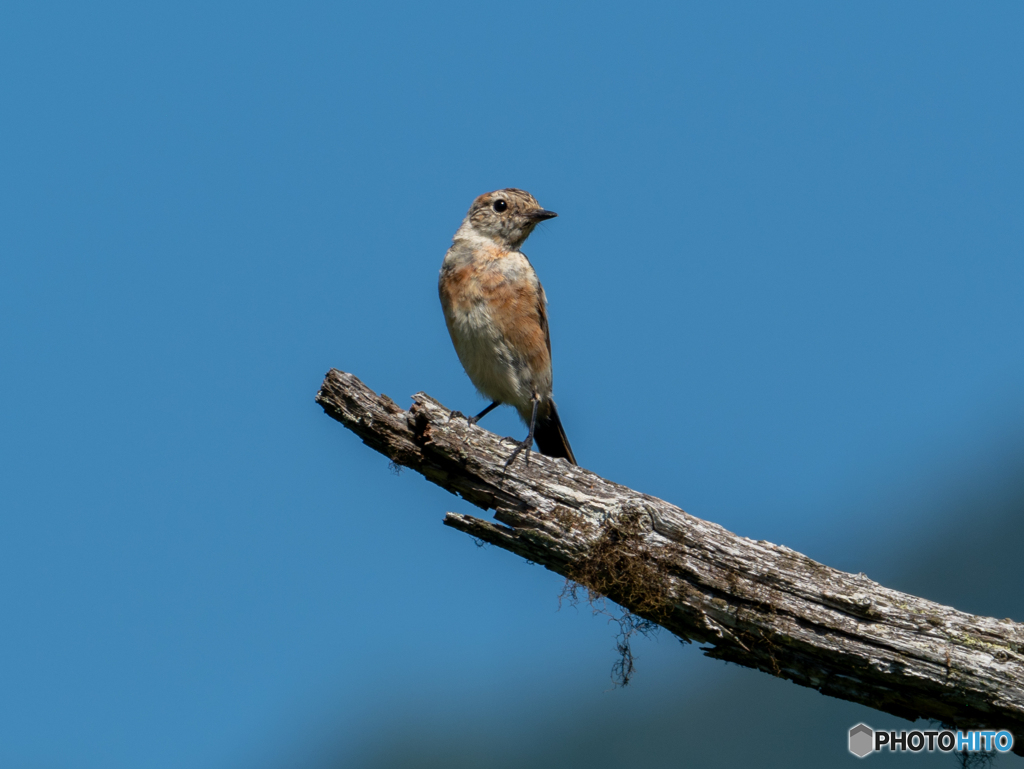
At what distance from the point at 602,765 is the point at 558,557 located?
58.5 metres

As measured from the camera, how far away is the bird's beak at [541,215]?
9.41m

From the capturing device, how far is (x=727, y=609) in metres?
6.10

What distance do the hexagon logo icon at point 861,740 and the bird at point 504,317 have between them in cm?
301

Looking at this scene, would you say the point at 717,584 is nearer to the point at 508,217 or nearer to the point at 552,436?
the point at 552,436

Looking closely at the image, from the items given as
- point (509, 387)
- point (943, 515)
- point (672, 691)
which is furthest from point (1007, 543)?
point (509, 387)

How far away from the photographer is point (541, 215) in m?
9.41

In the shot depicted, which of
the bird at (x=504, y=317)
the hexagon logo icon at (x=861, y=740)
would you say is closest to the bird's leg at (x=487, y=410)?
the bird at (x=504, y=317)

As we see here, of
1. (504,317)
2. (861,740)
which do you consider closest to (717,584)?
(861,740)

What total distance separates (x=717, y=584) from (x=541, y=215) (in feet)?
14.2

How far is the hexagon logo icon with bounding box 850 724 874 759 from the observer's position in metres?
7.04

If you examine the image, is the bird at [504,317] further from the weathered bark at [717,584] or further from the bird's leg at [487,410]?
the weathered bark at [717,584]

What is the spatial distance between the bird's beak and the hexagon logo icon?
488 centimetres

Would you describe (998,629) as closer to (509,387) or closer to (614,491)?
(614,491)

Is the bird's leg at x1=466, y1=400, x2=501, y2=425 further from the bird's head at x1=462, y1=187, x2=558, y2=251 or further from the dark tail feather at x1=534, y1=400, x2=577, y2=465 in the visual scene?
the bird's head at x1=462, y1=187, x2=558, y2=251
